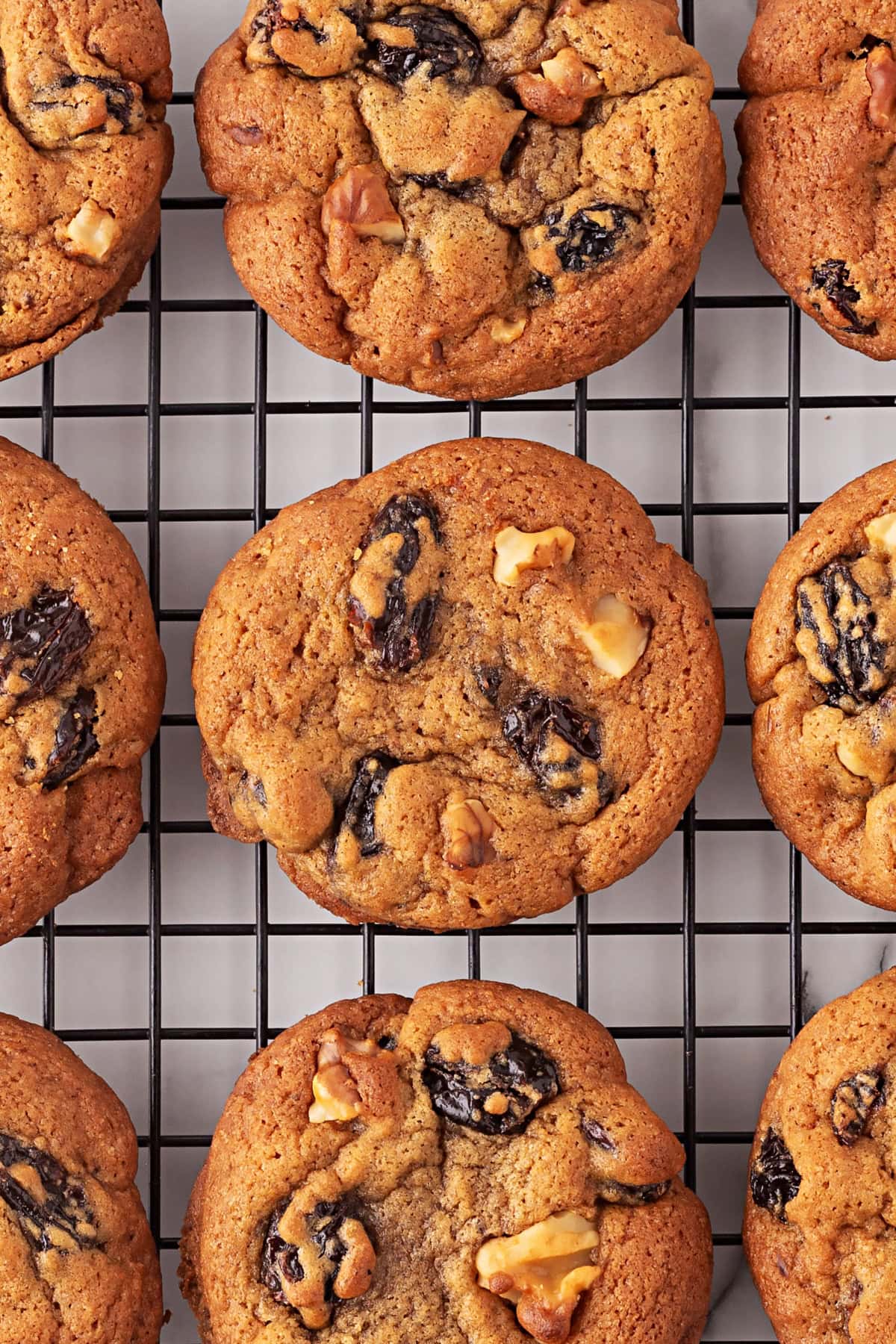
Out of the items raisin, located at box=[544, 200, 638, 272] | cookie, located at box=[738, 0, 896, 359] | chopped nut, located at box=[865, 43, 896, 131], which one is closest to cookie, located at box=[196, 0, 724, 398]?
raisin, located at box=[544, 200, 638, 272]

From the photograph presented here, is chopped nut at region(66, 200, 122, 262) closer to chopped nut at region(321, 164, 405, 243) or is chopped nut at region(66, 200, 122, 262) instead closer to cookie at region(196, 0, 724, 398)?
cookie at region(196, 0, 724, 398)

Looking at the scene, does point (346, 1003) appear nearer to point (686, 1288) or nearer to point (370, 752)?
point (370, 752)

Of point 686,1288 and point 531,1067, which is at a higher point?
point 531,1067

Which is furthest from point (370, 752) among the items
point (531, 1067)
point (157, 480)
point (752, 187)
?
point (752, 187)

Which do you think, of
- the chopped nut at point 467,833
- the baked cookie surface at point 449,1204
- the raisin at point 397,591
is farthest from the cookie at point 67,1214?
the raisin at point 397,591

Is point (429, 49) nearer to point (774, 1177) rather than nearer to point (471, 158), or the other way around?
point (471, 158)

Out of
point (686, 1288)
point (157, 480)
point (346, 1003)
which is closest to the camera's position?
point (686, 1288)

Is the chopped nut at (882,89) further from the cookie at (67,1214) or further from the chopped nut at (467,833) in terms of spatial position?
the cookie at (67,1214)
